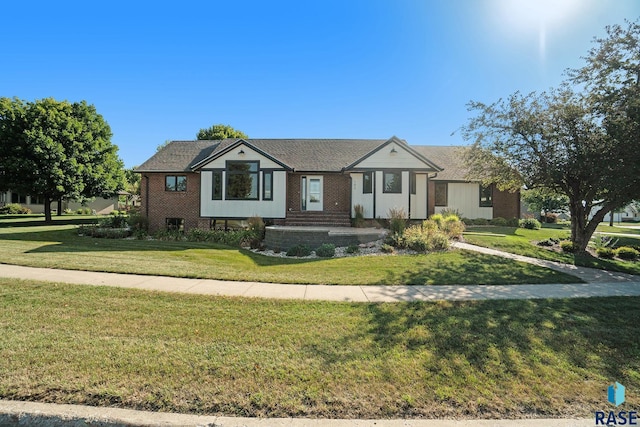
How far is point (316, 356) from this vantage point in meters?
3.62

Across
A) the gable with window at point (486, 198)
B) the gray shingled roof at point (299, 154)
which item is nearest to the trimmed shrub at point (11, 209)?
the gray shingled roof at point (299, 154)

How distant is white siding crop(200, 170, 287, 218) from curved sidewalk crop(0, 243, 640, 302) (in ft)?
29.9

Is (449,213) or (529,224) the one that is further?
(529,224)

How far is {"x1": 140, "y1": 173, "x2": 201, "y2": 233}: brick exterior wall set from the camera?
17953mm

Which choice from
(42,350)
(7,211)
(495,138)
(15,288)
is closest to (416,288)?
(42,350)

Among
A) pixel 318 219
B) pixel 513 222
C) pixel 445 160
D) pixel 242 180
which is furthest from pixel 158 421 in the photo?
pixel 445 160

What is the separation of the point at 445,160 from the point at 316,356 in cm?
2276

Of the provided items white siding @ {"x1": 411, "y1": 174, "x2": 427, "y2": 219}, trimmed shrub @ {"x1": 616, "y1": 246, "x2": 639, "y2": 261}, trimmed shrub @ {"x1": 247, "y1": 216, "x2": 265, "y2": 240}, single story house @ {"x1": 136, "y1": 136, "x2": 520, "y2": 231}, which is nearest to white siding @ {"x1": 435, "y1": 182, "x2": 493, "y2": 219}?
single story house @ {"x1": 136, "y1": 136, "x2": 520, "y2": 231}

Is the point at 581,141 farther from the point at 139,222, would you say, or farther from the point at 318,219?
the point at 139,222

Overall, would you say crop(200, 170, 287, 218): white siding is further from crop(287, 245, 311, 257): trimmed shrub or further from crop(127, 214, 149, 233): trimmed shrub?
crop(287, 245, 311, 257): trimmed shrub

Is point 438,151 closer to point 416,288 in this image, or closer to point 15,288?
point 416,288

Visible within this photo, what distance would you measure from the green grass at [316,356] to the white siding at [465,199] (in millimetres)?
16809

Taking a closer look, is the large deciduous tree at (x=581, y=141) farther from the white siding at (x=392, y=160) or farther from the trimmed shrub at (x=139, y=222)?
the trimmed shrub at (x=139, y=222)

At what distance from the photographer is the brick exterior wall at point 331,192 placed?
17.7 metres
